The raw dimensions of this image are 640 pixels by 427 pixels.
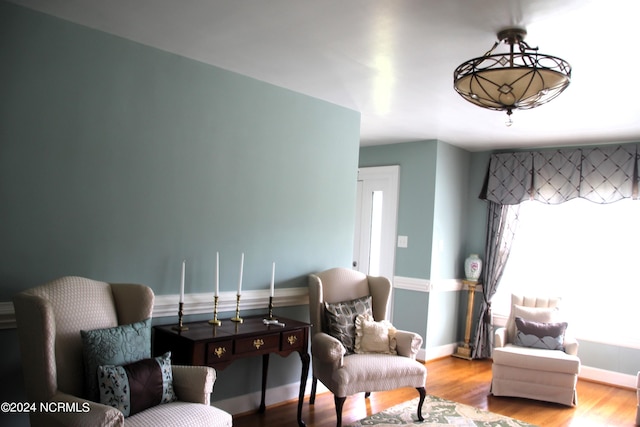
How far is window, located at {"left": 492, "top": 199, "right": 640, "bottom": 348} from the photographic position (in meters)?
4.99

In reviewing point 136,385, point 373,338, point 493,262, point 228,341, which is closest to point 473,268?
point 493,262

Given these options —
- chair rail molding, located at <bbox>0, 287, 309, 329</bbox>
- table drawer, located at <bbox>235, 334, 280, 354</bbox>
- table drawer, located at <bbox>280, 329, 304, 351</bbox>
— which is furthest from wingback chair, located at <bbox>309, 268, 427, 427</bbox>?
table drawer, located at <bbox>235, 334, 280, 354</bbox>

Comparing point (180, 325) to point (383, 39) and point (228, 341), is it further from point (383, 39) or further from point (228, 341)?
point (383, 39)

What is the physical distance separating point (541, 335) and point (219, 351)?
2.92m

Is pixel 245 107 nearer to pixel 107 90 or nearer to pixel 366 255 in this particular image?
pixel 107 90

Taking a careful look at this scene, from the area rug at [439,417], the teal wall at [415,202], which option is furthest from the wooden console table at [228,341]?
the teal wall at [415,202]

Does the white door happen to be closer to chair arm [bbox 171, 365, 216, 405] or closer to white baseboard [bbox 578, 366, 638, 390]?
white baseboard [bbox 578, 366, 638, 390]

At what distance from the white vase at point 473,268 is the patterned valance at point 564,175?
0.69 m

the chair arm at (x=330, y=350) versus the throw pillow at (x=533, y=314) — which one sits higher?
the throw pillow at (x=533, y=314)

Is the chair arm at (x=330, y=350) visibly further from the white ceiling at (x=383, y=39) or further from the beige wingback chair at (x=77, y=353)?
the white ceiling at (x=383, y=39)

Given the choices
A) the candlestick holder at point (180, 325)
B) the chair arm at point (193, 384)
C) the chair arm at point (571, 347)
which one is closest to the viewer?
the chair arm at point (193, 384)

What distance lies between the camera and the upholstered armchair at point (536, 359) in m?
4.15

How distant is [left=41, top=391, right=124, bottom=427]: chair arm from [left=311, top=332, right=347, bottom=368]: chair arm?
1.51m

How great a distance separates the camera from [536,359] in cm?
421
